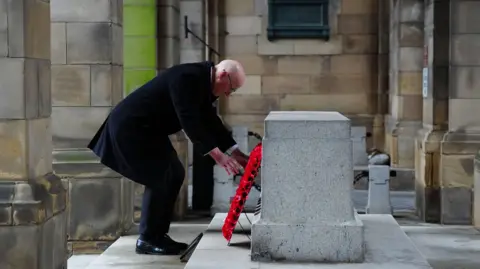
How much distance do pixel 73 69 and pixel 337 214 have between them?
4.18 m

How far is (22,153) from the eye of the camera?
6184 millimetres

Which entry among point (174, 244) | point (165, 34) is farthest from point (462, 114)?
point (174, 244)

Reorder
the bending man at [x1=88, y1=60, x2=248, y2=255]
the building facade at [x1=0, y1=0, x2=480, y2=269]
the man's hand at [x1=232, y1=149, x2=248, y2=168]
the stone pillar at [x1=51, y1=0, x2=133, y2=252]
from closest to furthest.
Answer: the building facade at [x1=0, y1=0, x2=480, y2=269], the bending man at [x1=88, y1=60, x2=248, y2=255], the man's hand at [x1=232, y1=149, x2=248, y2=168], the stone pillar at [x1=51, y1=0, x2=133, y2=252]

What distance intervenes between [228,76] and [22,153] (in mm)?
1595

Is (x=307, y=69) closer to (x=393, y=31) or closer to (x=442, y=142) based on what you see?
(x=393, y=31)

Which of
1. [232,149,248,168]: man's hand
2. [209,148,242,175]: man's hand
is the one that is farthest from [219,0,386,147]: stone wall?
[209,148,242,175]: man's hand

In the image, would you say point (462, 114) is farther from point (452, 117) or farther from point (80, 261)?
point (80, 261)

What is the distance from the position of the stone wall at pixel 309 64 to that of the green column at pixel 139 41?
562cm

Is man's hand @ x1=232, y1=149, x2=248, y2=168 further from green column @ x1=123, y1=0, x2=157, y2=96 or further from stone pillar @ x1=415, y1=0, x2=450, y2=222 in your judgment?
stone pillar @ x1=415, y1=0, x2=450, y2=222

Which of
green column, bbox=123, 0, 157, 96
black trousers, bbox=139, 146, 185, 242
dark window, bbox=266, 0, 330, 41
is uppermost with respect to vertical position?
dark window, bbox=266, 0, 330, 41

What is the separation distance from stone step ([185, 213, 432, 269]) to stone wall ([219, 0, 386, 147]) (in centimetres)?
981

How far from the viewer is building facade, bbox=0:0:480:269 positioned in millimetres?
6199

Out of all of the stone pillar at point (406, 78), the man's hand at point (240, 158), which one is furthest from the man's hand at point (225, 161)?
the stone pillar at point (406, 78)

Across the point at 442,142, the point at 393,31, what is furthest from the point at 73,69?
the point at 393,31
